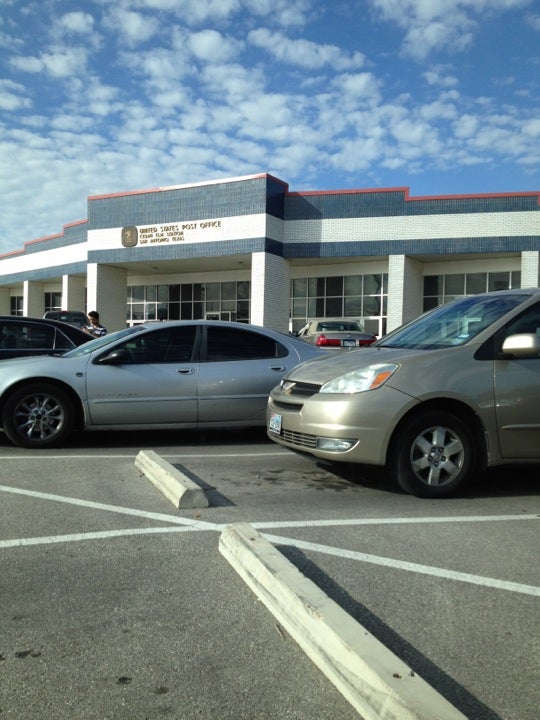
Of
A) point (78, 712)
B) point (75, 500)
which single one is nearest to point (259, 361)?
point (75, 500)

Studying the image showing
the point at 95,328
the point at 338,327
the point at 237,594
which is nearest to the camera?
the point at 237,594

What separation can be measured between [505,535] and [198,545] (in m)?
2.09

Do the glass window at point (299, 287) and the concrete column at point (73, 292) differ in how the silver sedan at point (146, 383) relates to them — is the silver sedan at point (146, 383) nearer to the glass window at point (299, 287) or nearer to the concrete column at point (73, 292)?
the glass window at point (299, 287)

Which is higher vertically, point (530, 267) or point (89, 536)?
point (530, 267)

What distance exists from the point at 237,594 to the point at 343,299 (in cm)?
2798

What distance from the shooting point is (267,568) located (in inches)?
129

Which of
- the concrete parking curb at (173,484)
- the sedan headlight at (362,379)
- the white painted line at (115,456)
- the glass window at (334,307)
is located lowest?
the white painted line at (115,456)

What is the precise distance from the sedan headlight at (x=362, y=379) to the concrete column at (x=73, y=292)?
3336 centimetres

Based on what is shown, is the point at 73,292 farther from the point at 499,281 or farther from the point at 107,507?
the point at 107,507

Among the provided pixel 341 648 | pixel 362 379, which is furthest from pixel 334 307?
pixel 341 648

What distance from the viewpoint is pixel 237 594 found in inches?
131

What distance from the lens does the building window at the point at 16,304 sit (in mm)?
48969

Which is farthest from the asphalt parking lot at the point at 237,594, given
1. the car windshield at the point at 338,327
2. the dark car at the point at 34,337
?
the car windshield at the point at 338,327

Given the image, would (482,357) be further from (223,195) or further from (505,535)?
(223,195)
